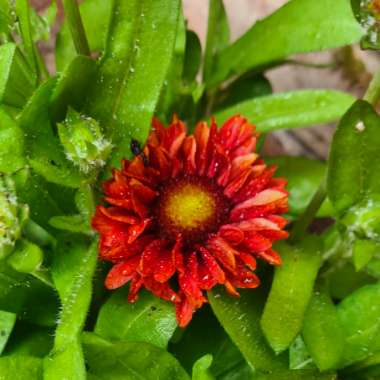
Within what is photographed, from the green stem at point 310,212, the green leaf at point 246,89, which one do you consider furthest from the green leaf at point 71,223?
the green leaf at point 246,89

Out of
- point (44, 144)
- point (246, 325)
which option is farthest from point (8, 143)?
point (246, 325)

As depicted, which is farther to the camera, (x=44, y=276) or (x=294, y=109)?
(x=294, y=109)

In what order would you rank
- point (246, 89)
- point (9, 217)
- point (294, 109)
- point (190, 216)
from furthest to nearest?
1. point (246, 89)
2. point (294, 109)
3. point (190, 216)
4. point (9, 217)

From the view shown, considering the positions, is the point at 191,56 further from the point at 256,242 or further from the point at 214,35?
the point at 256,242

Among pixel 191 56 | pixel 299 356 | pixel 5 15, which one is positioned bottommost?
pixel 299 356

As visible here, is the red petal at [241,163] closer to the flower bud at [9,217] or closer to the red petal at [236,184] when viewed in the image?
the red petal at [236,184]

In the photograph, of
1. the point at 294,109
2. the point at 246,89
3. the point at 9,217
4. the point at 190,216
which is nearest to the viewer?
the point at 9,217
